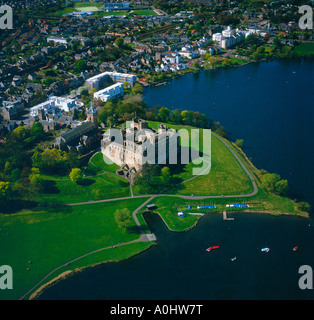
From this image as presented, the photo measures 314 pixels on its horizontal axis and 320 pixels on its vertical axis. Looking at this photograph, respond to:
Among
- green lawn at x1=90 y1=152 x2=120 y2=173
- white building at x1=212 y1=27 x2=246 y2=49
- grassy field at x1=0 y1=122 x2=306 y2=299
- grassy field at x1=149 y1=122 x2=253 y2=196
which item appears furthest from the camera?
white building at x1=212 y1=27 x2=246 y2=49

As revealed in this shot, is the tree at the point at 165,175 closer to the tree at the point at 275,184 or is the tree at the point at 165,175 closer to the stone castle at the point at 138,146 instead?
the stone castle at the point at 138,146

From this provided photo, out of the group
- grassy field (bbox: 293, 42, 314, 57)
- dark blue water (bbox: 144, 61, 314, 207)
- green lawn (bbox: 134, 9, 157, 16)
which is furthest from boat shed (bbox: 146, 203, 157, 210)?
green lawn (bbox: 134, 9, 157, 16)

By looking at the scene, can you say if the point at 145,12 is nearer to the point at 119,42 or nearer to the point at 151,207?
the point at 119,42

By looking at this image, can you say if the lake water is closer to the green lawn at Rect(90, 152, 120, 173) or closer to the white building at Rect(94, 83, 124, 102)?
the green lawn at Rect(90, 152, 120, 173)

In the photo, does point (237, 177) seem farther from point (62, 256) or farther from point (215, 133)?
point (62, 256)

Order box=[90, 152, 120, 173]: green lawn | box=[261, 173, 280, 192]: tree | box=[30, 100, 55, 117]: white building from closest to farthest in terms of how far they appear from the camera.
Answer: box=[261, 173, 280, 192]: tree
box=[90, 152, 120, 173]: green lawn
box=[30, 100, 55, 117]: white building

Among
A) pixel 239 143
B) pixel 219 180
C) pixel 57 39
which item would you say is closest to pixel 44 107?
pixel 239 143
